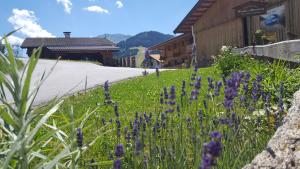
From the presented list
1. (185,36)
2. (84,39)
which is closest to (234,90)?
(185,36)

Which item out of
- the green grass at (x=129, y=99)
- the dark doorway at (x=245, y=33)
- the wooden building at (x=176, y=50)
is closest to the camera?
the green grass at (x=129, y=99)

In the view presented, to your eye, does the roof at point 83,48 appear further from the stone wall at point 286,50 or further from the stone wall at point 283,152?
the stone wall at point 283,152

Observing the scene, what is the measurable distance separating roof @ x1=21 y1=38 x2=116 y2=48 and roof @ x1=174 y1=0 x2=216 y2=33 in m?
28.4

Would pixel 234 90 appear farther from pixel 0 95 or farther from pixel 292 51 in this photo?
pixel 292 51

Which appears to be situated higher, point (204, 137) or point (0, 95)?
point (0, 95)

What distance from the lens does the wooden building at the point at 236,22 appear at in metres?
17.7

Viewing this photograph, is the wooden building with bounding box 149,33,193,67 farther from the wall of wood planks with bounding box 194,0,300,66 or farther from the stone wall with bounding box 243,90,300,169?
the stone wall with bounding box 243,90,300,169

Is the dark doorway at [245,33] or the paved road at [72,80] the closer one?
the paved road at [72,80]

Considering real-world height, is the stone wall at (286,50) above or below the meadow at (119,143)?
above

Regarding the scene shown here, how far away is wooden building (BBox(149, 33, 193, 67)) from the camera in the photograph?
37.2m

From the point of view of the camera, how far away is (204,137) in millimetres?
2635

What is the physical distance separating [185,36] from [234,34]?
13.5 metres

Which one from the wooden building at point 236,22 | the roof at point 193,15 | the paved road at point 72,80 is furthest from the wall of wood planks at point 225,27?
the paved road at point 72,80

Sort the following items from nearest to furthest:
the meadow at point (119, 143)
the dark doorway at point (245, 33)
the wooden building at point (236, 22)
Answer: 1. the meadow at point (119, 143)
2. the wooden building at point (236, 22)
3. the dark doorway at point (245, 33)
